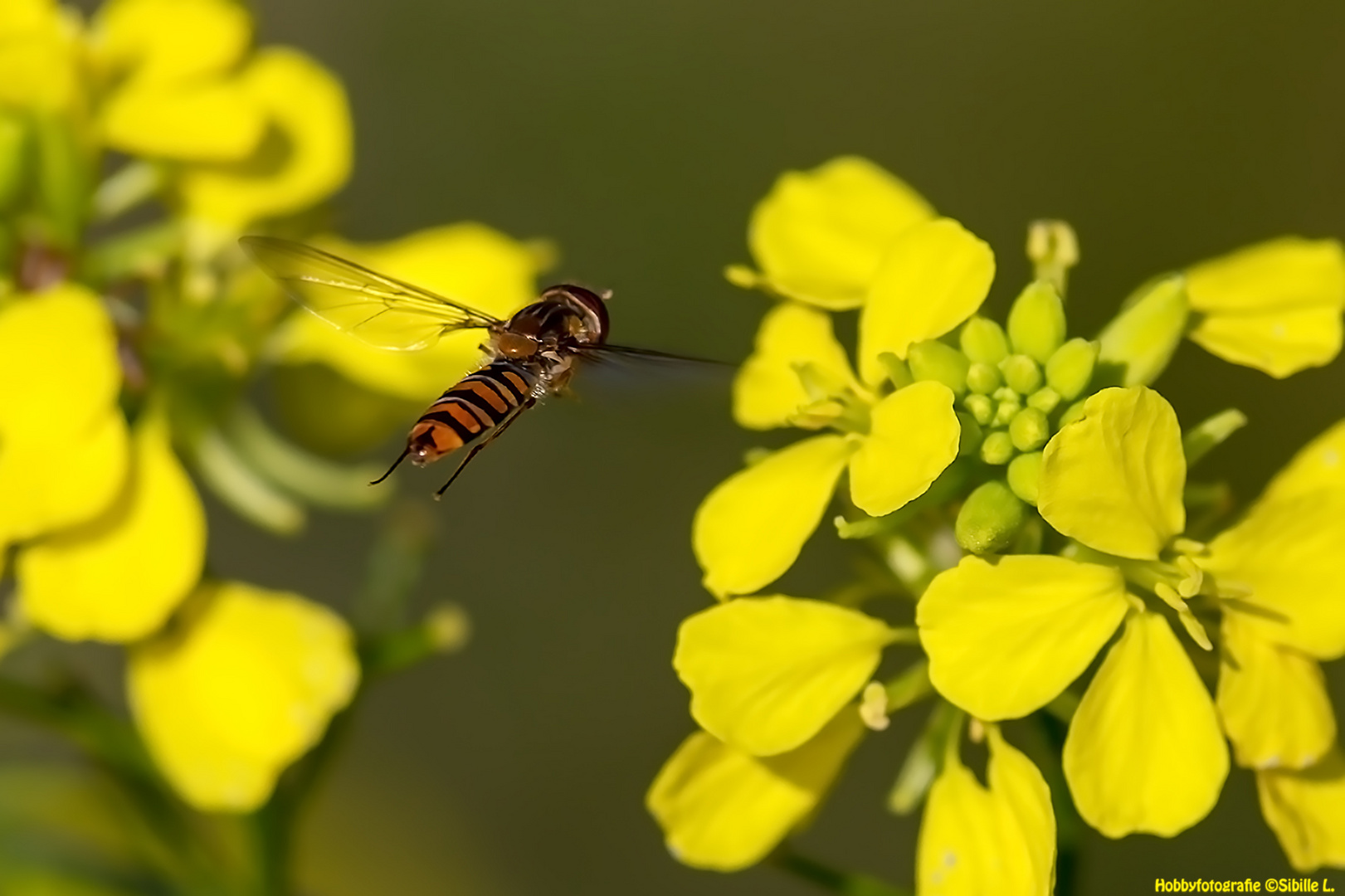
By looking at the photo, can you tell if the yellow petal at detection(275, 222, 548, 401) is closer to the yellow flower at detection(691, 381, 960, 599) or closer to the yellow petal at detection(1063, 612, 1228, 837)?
the yellow flower at detection(691, 381, 960, 599)

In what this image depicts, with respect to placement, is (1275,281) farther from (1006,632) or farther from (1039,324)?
(1006,632)

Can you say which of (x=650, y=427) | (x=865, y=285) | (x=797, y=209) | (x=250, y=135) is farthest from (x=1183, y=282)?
(x=650, y=427)

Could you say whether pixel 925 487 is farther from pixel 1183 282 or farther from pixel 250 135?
pixel 250 135

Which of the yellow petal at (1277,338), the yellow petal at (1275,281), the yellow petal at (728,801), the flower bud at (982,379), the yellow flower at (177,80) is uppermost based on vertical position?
the yellow petal at (1275,281)

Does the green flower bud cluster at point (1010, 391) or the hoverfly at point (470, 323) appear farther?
the hoverfly at point (470, 323)

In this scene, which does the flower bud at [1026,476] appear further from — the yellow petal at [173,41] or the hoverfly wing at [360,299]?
the yellow petal at [173,41]

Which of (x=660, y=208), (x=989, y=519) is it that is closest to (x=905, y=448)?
(x=989, y=519)

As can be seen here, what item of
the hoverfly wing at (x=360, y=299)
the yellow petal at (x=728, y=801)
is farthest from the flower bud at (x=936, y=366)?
the hoverfly wing at (x=360, y=299)

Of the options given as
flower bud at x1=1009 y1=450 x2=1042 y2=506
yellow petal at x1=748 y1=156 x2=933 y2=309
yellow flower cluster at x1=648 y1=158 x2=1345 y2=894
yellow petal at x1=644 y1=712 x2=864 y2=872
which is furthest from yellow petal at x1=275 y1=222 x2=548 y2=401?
flower bud at x1=1009 y1=450 x2=1042 y2=506
